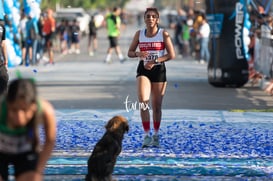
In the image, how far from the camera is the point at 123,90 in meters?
19.5

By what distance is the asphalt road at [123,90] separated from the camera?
16.5 meters

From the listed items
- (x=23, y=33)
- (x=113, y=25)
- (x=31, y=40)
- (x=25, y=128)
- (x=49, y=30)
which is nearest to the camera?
(x=25, y=128)

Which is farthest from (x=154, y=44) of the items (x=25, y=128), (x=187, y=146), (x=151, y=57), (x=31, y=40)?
(x=31, y=40)

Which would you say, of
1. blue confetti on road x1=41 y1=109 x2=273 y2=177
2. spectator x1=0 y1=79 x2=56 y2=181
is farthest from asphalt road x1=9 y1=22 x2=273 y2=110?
spectator x1=0 y1=79 x2=56 y2=181

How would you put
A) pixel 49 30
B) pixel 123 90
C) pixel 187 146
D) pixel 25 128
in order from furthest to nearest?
1. pixel 49 30
2. pixel 123 90
3. pixel 187 146
4. pixel 25 128

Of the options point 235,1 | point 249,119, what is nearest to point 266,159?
point 249,119

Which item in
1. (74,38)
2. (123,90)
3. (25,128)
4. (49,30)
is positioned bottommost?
(74,38)

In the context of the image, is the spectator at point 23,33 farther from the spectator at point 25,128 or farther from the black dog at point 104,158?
the spectator at point 25,128

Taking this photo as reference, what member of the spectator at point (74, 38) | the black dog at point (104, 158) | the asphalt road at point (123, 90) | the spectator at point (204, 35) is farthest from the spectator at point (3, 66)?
the spectator at point (74, 38)

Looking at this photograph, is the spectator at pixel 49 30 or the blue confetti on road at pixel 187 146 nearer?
the blue confetti on road at pixel 187 146

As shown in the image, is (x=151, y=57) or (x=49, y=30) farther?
(x=49, y=30)

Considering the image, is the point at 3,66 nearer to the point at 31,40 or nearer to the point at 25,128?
the point at 25,128

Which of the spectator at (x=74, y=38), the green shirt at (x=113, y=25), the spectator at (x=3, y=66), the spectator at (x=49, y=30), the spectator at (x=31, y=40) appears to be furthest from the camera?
the spectator at (x=74, y=38)

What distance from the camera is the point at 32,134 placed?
19.7ft
